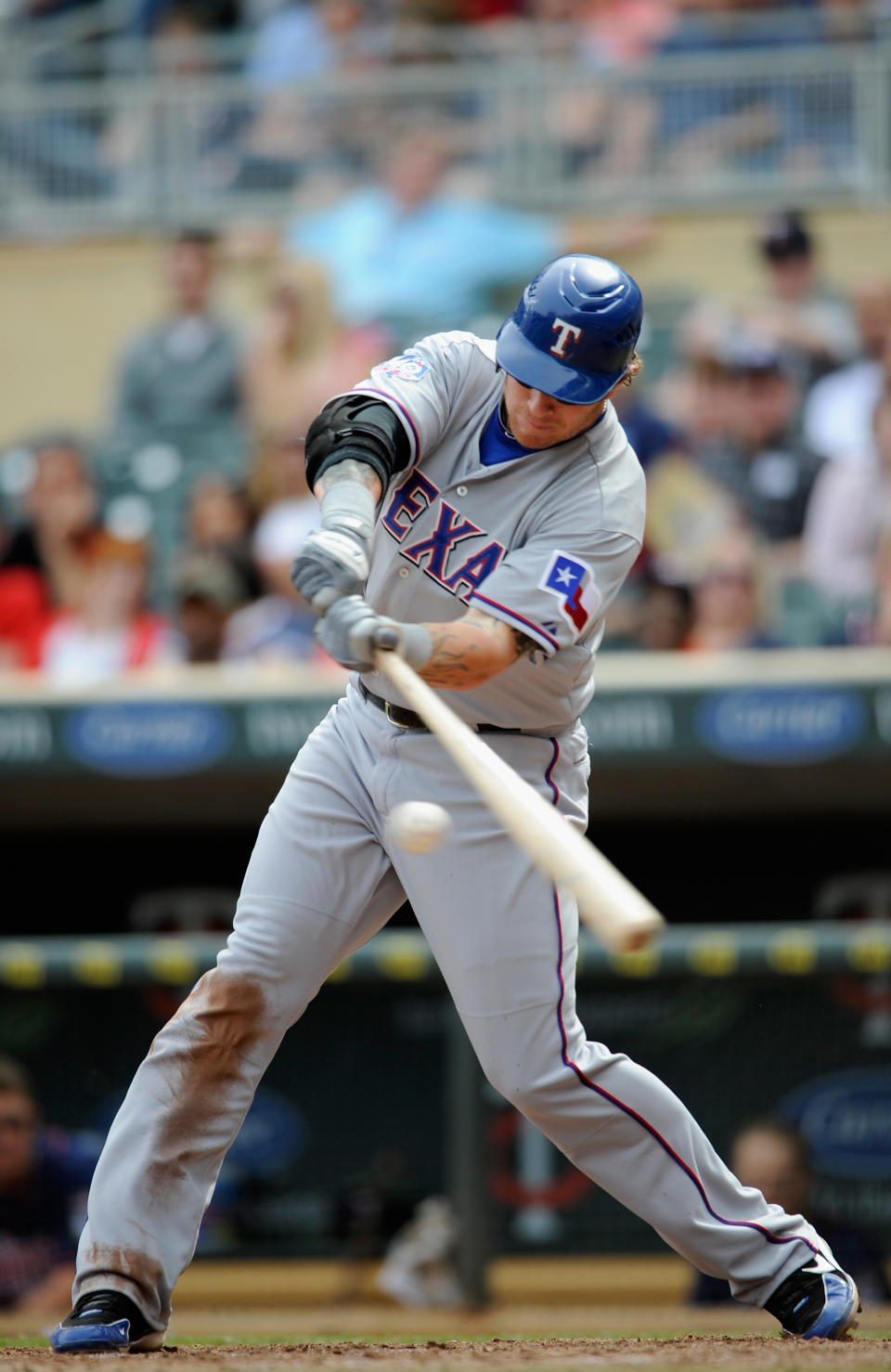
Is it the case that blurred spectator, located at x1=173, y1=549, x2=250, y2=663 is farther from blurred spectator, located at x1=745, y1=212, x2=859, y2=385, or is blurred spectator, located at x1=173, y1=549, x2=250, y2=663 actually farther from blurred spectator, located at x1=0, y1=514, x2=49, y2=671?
blurred spectator, located at x1=745, y1=212, x2=859, y2=385

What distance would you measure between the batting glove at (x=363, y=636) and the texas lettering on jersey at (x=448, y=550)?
249 millimetres

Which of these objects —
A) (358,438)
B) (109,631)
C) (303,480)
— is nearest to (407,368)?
(358,438)

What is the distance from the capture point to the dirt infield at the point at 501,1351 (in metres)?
2.63

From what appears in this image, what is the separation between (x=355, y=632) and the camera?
2.63 meters

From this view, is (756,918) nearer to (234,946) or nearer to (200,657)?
(200,657)

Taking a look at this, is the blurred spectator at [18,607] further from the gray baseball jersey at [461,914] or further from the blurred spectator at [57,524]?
the gray baseball jersey at [461,914]

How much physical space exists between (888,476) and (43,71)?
4939 millimetres

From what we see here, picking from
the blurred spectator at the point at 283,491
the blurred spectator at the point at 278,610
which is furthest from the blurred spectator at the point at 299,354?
the blurred spectator at the point at 278,610

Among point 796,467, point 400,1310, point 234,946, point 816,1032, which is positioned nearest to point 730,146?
point 796,467

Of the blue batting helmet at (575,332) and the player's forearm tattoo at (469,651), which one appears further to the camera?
the blue batting helmet at (575,332)

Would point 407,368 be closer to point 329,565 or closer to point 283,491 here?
point 329,565

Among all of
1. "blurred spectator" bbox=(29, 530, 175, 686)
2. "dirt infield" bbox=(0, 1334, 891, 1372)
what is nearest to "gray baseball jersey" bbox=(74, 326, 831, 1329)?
"dirt infield" bbox=(0, 1334, 891, 1372)

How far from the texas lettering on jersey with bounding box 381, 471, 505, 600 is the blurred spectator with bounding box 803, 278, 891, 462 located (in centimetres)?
377

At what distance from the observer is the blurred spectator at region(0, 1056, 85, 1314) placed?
5.00 metres
